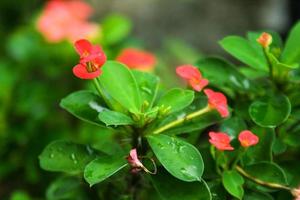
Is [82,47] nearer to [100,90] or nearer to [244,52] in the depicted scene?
[100,90]

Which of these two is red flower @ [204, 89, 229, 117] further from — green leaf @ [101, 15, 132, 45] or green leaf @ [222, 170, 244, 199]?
green leaf @ [101, 15, 132, 45]

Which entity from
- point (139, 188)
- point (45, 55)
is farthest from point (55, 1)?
point (139, 188)

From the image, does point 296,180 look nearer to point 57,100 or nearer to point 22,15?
point 57,100

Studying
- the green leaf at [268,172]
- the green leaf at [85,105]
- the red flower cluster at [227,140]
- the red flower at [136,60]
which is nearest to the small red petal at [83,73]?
the green leaf at [85,105]

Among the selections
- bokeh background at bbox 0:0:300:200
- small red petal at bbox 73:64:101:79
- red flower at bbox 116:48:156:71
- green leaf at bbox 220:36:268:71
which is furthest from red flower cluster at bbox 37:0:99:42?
small red petal at bbox 73:64:101:79

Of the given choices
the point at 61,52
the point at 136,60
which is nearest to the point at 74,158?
the point at 136,60

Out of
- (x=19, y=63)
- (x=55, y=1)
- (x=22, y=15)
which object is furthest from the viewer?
(x=22, y=15)

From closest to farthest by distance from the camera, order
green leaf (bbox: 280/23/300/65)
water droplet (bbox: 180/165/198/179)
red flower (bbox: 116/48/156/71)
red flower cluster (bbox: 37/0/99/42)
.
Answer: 1. water droplet (bbox: 180/165/198/179)
2. green leaf (bbox: 280/23/300/65)
3. red flower (bbox: 116/48/156/71)
4. red flower cluster (bbox: 37/0/99/42)
